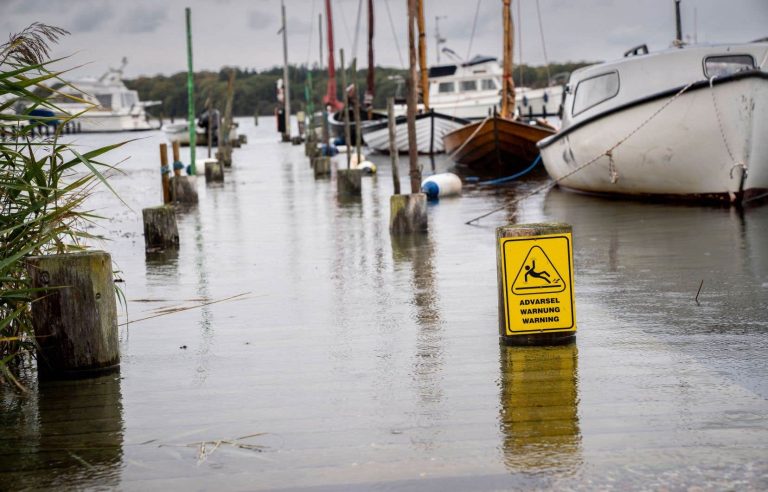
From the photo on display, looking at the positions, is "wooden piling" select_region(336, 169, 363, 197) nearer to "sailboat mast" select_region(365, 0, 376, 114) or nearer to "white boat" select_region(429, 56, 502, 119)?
"sailboat mast" select_region(365, 0, 376, 114)

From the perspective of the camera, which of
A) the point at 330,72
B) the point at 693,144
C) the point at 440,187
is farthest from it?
the point at 330,72

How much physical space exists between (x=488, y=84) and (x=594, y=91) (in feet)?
104

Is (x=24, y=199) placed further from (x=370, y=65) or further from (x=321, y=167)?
(x=370, y=65)

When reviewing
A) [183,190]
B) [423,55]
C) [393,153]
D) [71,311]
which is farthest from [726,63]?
[423,55]

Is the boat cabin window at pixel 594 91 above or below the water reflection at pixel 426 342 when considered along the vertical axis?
above

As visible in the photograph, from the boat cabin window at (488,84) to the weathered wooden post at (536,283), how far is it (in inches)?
1747

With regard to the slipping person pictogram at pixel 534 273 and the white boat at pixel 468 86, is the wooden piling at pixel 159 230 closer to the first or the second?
the slipping person pictogram at pixel 534 273

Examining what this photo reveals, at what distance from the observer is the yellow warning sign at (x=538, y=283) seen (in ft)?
21.5

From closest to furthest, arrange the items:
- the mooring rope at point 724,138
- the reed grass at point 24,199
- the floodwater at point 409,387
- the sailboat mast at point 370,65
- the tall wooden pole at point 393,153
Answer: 1. the floodwater at point 409,387
2. the reed grass at point 24,199
3. the mooring rope at point 724,138
4. the tall wooden pole at point 393,153
5. the sailboat mast at point 370,65

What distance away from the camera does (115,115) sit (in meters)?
121

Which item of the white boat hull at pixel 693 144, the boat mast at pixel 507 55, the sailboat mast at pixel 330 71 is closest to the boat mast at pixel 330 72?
the sailboat mast at pixel 330 71

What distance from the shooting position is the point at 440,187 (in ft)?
68.2

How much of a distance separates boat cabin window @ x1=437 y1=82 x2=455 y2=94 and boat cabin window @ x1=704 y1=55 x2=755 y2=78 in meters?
33.1

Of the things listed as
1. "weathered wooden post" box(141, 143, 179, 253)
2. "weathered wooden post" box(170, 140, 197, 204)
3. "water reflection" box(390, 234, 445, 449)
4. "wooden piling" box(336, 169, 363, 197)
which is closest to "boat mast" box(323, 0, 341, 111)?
"wooden piling" box(336, 169, 363, 197)
